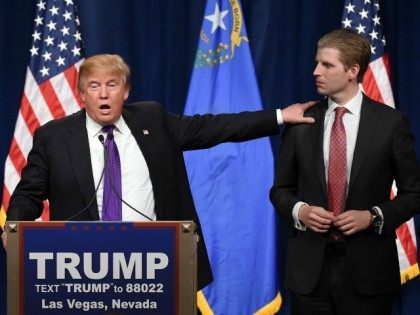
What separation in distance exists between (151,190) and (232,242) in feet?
6.32

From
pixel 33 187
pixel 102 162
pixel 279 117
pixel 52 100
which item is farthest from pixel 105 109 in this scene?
pixel 52 100

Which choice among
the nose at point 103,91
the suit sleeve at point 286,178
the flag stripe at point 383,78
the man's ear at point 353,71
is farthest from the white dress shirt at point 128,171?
the flag stripe at point 383,78

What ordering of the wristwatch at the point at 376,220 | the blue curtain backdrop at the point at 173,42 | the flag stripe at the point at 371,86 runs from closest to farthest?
the wristwatch at the point at 376,220 → the flag stripe at the point at 371,86 → the blue curtain backdrop at the point at 173,42

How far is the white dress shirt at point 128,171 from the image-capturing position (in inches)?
115

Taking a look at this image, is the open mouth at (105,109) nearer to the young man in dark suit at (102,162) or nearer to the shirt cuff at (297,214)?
the young man in dark suit at (102,162)

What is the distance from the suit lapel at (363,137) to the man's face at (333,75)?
4.4 inches

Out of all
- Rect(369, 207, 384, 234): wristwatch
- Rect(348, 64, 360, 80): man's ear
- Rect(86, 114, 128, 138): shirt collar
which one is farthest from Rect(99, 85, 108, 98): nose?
Rect(369, 207, 384, 234): wristwatch

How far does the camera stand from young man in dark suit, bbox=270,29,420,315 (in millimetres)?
3047

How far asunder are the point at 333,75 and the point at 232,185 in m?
1.80

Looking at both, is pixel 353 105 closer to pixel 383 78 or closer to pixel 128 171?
pixel 128 171

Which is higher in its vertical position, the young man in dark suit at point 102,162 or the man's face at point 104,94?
the man's face at point 104,94

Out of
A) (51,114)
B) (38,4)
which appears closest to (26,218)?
(51,114)

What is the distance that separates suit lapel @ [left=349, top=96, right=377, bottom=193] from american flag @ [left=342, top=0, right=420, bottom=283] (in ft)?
5.42

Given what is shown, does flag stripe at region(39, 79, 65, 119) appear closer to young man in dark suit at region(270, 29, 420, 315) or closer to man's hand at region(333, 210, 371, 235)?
young man in dark suit at region(270, 29, 420, 315)
